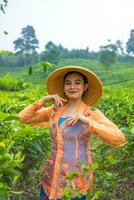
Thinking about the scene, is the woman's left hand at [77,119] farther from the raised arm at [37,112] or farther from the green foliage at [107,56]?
the green foliage at [107,56]

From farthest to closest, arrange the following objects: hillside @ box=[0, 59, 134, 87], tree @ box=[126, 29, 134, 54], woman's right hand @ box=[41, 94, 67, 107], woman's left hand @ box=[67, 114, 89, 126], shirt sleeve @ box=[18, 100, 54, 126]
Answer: tree @ box=[126, 29, 134, 54] → hillside @ box=[0, 59, 134, 87] → shirt sleeve @ box=[18, 100, 54, 126] → woman's right hand @ box=[41, 94, 67, 107] → woman's left hand @ box=[67, 114, 89, 126]

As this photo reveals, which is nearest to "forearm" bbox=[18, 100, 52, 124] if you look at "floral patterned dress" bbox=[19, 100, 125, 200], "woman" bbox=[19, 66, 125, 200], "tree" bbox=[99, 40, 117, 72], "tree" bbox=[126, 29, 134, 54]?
"woman" bbox=[19, 66, 125, 200]

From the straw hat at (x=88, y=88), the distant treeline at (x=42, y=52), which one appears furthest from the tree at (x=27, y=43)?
the straw hat at (x=88, y=88)

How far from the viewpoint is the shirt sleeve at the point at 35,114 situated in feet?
10.4

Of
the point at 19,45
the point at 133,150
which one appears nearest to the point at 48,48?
the point at 19,45

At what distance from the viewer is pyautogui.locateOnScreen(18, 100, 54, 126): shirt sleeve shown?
3168 mm

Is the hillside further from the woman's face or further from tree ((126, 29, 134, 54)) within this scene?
the woman's face

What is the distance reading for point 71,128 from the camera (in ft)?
9.83

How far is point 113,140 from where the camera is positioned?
2951 millimetres

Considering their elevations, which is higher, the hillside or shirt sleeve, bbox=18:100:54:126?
shirt sleeve, bbox=18:100:54:126

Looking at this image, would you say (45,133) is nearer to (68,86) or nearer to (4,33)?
(68,86)

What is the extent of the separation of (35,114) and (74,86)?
35cm

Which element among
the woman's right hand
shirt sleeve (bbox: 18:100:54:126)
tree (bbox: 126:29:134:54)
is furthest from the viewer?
tree (bbox: 126:29:134:54)

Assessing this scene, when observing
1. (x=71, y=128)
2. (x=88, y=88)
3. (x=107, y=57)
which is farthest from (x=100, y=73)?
(x=71, y=128)
